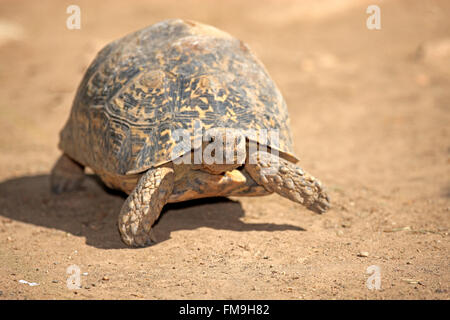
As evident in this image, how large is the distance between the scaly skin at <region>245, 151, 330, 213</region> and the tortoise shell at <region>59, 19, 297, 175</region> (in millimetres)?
249

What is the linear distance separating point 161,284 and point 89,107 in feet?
7.80

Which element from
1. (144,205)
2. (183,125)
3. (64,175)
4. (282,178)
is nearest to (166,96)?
(183,125)

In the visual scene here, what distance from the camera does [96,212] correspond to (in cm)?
589

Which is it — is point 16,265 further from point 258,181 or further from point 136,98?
point 258,181

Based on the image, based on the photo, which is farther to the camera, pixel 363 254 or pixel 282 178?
pixel 282 178

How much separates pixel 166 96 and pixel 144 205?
1.07 metres

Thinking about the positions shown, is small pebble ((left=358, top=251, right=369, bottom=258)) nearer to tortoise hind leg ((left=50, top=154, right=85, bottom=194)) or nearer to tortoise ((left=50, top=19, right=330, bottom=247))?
tortoise ((left=50, top=19, right=330, bottom=247))

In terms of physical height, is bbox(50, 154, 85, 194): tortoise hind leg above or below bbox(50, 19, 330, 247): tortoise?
below

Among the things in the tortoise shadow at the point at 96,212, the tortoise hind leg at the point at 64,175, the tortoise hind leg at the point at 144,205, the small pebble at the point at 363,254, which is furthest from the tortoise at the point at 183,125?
the tortoise hind leg at the point at 64,175

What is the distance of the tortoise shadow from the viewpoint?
516cm

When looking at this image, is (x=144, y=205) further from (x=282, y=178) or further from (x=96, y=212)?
(x=96, y=212)

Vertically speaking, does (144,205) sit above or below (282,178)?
below

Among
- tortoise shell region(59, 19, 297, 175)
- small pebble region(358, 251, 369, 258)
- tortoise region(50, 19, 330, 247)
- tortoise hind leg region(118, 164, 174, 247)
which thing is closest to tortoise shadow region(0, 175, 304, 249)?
tortoise hind leg region(118, 164, 174, 247)

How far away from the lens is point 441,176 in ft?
22.0
